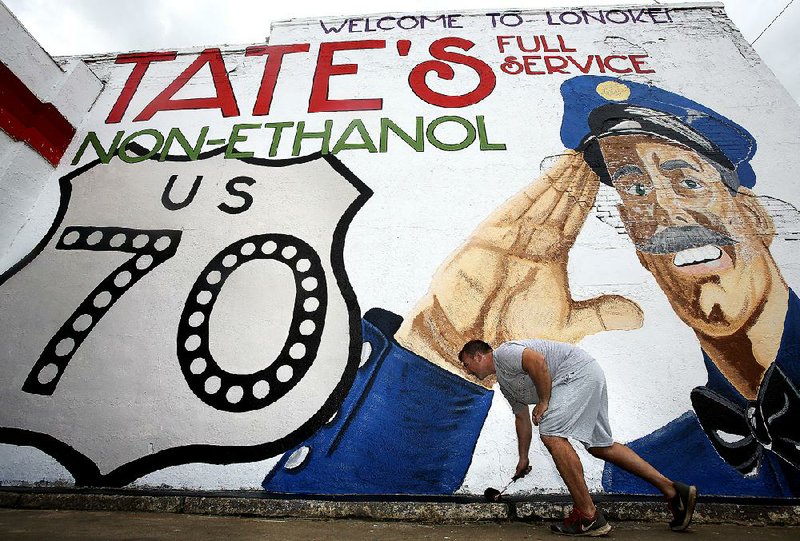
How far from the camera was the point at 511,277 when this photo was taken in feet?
10.5

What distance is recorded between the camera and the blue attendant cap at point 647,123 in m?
3.71

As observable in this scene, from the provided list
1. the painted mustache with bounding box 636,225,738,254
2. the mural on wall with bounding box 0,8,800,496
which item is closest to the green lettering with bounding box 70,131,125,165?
the mural on wall with bounding box 0,8,800,496

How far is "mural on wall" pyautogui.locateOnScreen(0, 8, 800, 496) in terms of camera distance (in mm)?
2703

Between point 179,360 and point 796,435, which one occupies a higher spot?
point 179,360

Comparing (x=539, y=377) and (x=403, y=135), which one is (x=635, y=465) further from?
(x=403, y=135)

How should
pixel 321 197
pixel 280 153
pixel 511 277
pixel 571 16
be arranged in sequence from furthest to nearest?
pixel 571 16 < pixel 280 153 < pixel 321 197 < pixel 511 277

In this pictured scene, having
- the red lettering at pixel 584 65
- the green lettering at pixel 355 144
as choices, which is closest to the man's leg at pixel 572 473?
the green lettering at pixel 355 144

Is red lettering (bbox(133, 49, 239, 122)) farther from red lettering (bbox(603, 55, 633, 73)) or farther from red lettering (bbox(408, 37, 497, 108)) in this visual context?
red lettering (bbox(603, 55, 633, 73))

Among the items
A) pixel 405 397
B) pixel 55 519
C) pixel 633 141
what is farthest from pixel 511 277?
pixel 55 519

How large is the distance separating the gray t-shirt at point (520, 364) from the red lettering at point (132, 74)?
4.42 meters

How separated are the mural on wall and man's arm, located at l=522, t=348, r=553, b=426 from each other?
58cm

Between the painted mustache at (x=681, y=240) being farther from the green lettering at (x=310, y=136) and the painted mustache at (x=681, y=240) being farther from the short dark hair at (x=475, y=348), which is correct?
the green lettering at (x=310, y=136)

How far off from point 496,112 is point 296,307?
2.68 meters

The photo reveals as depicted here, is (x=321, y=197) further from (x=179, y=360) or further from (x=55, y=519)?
(x=55, y=519)
